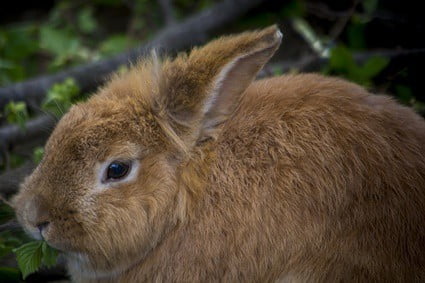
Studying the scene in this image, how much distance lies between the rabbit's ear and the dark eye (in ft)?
1.15

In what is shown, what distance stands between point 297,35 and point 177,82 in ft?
11.1

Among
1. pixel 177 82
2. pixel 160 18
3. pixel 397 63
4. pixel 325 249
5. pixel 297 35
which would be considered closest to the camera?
pixel 325 249

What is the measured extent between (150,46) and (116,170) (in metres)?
2.09

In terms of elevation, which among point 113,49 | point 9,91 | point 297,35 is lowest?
point 297,35

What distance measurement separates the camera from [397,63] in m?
5.20

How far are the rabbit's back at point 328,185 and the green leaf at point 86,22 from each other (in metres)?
4.03

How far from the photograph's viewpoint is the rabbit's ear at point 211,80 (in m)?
3.41

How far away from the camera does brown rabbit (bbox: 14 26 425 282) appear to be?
333cm

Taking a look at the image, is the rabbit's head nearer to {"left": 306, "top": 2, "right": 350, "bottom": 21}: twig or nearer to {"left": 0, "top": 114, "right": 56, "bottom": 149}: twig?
{"left": 0, "top": 114, "right": 56, "bottom": 149}: twig

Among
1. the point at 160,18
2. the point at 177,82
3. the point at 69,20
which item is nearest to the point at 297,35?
the point at 160,18

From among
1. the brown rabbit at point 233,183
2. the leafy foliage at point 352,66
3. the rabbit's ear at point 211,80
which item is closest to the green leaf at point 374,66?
the leafy foliage at point 352,66

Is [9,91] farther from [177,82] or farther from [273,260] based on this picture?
[273,260]

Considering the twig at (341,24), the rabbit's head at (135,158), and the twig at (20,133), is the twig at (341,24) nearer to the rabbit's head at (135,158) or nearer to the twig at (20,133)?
the rabbit's head at (135,158)

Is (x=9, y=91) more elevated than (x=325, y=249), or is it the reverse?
(x=9, y=91)
